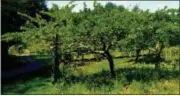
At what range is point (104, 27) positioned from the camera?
59.8 feet

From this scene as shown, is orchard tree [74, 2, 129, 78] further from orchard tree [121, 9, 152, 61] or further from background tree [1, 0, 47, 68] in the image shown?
background tree [1, 0, 47, 68]

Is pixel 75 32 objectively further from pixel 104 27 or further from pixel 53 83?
pixel 53 83

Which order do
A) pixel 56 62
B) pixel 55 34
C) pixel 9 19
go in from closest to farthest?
pixel 55 34, pixel 56 62, pixel 9 19

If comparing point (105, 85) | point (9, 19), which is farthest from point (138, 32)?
point (9, 19)

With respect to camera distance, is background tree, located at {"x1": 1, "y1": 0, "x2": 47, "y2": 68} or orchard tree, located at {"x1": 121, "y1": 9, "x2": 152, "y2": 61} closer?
orchard tree, located at {"x1": 121, "y1": 9, "x2": 152, "y2": 61}

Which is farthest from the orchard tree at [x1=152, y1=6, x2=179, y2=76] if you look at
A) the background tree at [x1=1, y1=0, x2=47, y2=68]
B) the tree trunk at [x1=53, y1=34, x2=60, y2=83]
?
the background tree at [x1=1, y1=0, x2=47, y2=68]

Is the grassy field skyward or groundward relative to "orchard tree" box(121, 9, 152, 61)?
groundward

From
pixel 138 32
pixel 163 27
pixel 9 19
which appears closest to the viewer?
pixel 138 32

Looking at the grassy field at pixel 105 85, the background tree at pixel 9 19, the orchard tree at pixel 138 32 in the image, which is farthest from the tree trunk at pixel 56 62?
the background tree at pixel 9 19

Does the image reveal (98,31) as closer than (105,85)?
No

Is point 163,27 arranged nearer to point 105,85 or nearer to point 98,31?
point 98,31

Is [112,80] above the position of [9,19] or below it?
below

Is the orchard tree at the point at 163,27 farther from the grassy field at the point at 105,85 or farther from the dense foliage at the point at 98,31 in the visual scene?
the grassy field at the point at 105,85

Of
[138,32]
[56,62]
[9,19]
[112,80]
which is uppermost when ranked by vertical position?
[9,19]
